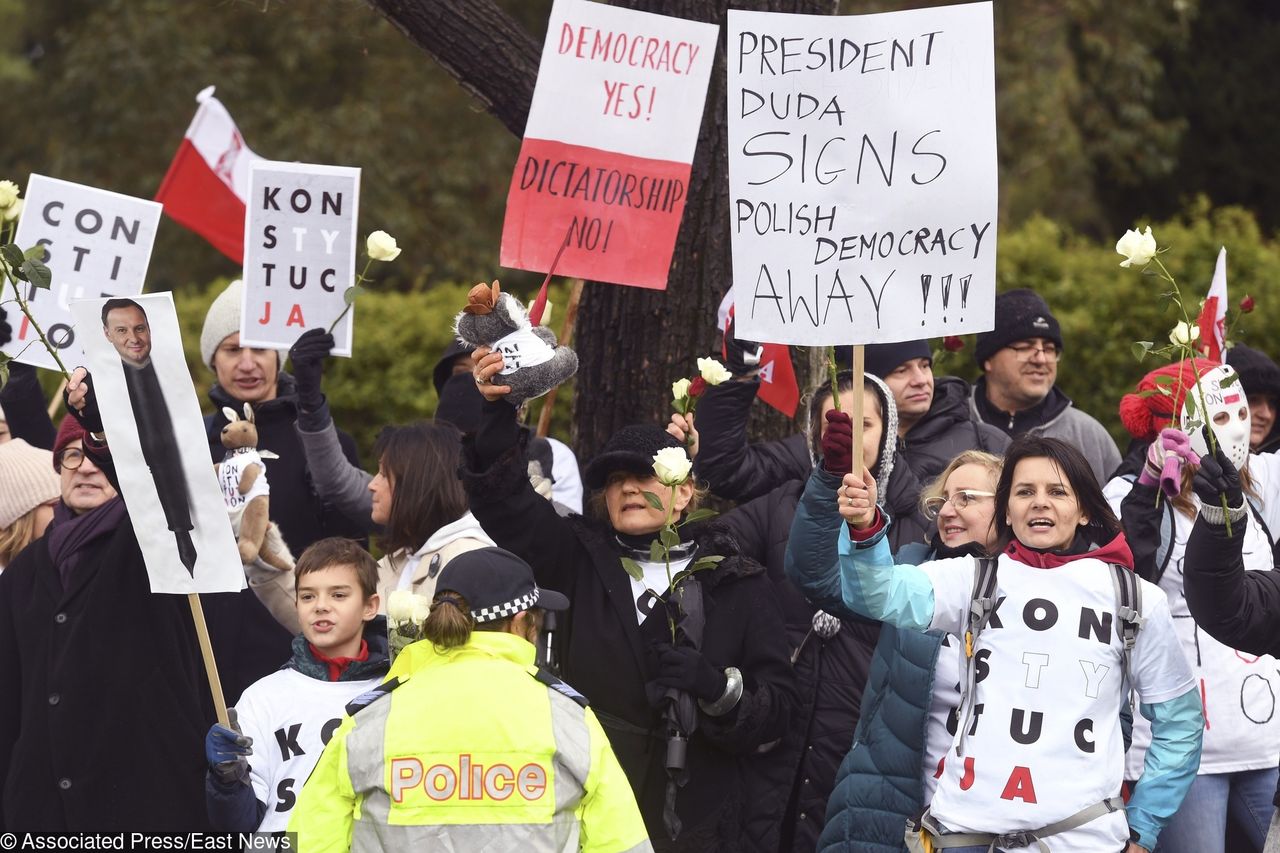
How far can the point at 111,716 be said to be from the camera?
463 centimetres

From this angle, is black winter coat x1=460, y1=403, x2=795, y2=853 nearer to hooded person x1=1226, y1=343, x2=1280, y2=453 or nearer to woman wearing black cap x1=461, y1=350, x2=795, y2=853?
woman wearing black cap x1=461, y1=350, x2=795, y2=853

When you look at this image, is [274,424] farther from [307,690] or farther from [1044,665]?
[1044,665]

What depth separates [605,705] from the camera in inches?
178

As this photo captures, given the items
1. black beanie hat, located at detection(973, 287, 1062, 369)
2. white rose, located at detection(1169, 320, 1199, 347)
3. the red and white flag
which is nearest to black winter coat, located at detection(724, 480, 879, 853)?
white rose, located at detection(1169, 320, 1199, 347)

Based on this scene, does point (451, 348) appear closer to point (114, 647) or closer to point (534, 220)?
point (534, 220)

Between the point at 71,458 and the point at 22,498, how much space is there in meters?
0.67

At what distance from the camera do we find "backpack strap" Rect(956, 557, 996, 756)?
3.96 m

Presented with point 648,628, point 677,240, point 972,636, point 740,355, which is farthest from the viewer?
point 677,240

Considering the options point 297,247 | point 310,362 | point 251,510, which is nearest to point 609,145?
point 297,247

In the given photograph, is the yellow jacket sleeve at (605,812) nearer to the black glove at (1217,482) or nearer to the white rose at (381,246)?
the black glove at (1217,482)

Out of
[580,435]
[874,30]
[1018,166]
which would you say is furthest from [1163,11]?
[874,30]

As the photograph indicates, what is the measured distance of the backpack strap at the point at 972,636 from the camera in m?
3.96

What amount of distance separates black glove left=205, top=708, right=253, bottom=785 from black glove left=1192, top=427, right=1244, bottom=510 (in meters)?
2.29

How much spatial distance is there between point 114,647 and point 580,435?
2.21m
